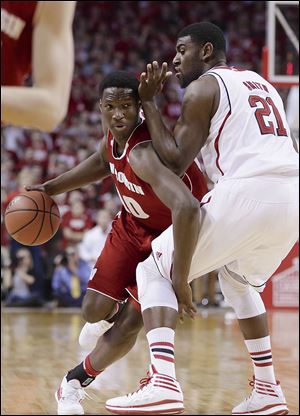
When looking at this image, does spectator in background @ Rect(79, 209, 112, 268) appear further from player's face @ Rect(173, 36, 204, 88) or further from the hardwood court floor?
player's face @ Rect(173, 36, 204, 88)

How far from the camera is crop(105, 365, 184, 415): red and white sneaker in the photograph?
3.46 m

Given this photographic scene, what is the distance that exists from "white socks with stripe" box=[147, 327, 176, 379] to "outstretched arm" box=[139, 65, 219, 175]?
2.22 feet

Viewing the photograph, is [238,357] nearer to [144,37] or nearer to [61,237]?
[61,237]

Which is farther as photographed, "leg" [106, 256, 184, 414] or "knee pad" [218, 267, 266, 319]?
"knee pad" [218, 267, 266, 319]

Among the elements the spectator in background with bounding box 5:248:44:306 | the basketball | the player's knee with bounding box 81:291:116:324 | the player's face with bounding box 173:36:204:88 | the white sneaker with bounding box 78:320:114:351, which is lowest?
the spectator in background with bounding box 5:248:44:306

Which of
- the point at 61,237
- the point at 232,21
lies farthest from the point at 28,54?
the point at 232,21

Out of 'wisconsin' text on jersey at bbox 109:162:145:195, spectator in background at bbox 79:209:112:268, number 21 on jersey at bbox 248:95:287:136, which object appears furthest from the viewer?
spectator in background at bbox 79:209:112:268

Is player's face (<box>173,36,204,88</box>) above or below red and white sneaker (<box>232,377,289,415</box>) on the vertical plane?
above

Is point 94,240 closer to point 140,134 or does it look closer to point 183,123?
point 140,134

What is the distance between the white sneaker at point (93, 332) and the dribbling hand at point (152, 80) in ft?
4.68

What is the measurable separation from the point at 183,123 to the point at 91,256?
852cm

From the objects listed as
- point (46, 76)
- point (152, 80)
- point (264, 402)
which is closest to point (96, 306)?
point (264, 402)

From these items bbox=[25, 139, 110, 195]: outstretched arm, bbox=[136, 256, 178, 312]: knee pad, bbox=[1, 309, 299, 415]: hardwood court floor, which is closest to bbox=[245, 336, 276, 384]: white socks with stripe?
bbox=[136, 256, 178, 312]: knee pad

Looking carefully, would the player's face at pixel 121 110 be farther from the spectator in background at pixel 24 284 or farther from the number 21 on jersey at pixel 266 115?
the spectator in background at pixel 24 284
